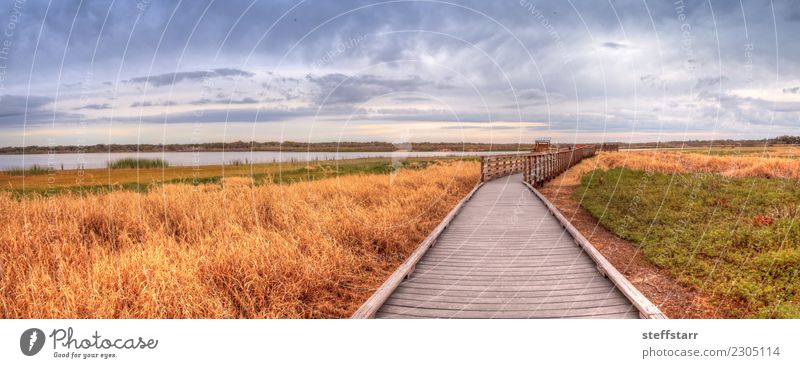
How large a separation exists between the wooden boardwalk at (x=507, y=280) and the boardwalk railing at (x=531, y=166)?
14.4 metres

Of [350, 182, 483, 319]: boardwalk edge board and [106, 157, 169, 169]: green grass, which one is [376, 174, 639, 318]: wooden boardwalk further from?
[106, 157, 169, 169]: green grass

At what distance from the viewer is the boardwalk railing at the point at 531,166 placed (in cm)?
2432

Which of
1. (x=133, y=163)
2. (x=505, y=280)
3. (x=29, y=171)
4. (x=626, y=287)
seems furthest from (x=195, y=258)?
(x=133, y=163)

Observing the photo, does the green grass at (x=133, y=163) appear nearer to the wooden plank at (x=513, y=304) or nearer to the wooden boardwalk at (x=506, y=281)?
the wooden boardwalk at (x=506, y=281)

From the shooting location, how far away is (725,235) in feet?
30.9

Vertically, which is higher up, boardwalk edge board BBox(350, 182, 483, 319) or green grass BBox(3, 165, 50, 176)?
green grass BBox(3, 165, 50, 176)

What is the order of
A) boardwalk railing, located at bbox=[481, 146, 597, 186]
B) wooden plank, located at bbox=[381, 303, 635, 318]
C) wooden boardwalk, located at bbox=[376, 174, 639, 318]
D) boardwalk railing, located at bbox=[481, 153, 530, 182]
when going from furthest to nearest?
boardwalk railing, located at bbox=[481, 153, 530, 182] → boardwalk railing, located at bbox=[481, 146, 597, 186] → wooden boardwalk, located at bbox=[376, 174, 639, 318] → wooden plank, located at bbox=[381, 303, 635, 318]

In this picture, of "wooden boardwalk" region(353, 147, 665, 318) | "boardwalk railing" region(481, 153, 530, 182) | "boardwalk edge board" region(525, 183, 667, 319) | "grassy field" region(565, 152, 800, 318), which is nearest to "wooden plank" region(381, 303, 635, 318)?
"wooden boardwalk" region(353, 147, 665, 318)
